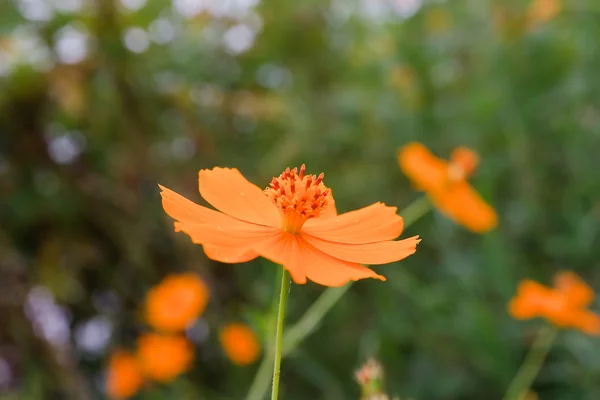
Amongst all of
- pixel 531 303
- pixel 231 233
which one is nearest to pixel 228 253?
pixel 231 233

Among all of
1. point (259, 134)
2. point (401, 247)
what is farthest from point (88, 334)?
point (401, 247)

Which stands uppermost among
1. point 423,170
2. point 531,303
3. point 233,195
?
point 423,170

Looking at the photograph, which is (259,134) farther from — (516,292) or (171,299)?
(516,292)

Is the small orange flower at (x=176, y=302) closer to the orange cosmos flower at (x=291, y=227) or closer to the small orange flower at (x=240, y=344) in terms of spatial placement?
the small orange flower at (x=240, y=344)

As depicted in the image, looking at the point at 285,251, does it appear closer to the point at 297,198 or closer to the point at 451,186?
the point at 297,198

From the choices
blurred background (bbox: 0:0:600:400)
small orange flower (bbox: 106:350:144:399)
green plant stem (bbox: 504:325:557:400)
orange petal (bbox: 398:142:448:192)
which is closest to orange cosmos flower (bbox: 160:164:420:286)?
orange petal (bbox: 398:142:448:192)

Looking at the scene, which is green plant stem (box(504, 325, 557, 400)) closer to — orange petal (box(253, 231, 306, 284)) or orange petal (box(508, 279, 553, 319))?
orange petal (box(508, 279, 553, 319))
